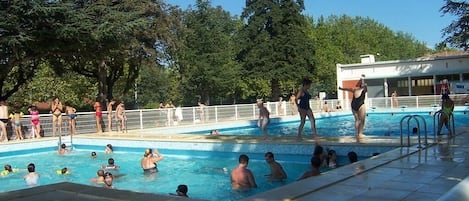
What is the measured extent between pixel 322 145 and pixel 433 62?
29724 mm

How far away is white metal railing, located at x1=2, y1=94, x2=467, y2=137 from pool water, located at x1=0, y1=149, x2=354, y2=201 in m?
3.94

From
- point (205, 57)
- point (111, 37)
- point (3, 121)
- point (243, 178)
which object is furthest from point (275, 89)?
point (243, 178)

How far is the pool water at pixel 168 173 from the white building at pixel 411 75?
94.7 ft

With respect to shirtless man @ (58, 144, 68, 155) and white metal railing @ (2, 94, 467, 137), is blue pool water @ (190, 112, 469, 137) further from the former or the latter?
shirtless man @ (58, 144, 68, 155)

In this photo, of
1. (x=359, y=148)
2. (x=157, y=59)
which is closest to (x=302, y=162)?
(x=359, y=148)

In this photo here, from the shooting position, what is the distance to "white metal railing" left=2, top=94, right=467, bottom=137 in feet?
66.5

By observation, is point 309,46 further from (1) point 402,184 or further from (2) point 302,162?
(1) point 402,184

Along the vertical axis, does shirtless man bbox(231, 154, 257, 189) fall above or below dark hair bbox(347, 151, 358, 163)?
below

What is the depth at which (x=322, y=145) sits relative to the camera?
39.3 feet

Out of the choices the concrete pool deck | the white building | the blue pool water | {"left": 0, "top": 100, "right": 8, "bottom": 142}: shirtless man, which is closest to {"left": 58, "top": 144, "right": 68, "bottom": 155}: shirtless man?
{"left": 0, "top": 100, "right": 8, "bottom": 142}: shirtless man

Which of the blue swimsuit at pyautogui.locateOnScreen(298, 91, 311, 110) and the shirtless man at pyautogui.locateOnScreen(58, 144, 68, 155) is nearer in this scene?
the blue swimsuit at pyautogui.locateOnScreen(298, 91, 311, 110)

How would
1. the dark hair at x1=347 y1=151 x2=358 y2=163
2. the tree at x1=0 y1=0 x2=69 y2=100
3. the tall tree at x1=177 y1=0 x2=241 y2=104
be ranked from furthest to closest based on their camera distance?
the tall tree at x1=177 y1=0 x2=241 y2=104, the tree at x1=0 y1=0 x2=69 y2=100, the dark hair at x1=347 y1=151 x2=358 y2=163

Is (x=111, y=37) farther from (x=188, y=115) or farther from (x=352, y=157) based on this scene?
(x=352, y=157)

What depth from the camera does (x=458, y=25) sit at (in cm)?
3622
